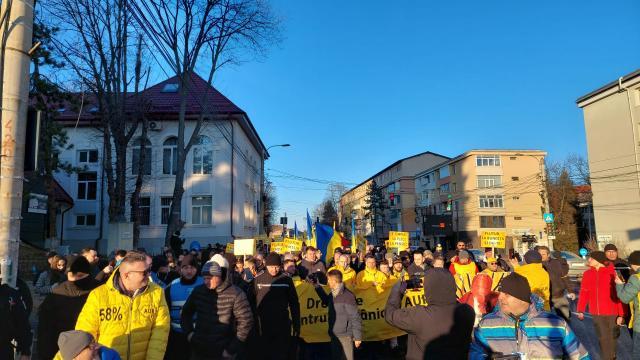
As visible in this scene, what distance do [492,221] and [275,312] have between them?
64989 mm

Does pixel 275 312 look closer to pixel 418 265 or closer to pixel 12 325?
pixel 12 325

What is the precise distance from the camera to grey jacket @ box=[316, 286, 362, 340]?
6.38 metres

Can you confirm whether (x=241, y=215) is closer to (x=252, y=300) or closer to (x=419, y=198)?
(x=252, y=300)

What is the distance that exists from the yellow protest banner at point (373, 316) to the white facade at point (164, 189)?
80.5ft

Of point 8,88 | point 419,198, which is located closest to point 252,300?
point 8,88

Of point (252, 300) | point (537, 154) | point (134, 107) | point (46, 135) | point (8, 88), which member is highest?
point (537, 154)

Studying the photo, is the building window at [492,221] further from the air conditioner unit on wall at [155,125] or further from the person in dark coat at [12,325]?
the person in dark coat at [12,325]

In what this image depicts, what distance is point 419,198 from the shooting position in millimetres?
83312

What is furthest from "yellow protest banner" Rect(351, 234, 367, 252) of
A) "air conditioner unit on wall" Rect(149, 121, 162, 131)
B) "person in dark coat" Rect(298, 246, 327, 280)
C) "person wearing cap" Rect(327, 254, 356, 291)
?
"air conditioner unit on wall" Rect(149, 121, 162, 131)

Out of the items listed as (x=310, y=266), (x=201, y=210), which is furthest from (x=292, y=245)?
(x=201, y=210)

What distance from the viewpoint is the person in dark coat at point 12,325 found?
463 cm

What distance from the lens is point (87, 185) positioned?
33.4 metres

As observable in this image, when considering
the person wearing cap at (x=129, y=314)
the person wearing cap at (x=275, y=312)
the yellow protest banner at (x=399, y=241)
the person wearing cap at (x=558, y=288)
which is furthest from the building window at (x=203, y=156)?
the person wearing cap at (x=129, y=314)

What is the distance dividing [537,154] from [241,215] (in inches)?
1990
